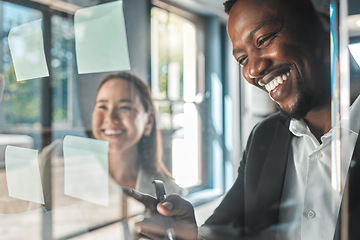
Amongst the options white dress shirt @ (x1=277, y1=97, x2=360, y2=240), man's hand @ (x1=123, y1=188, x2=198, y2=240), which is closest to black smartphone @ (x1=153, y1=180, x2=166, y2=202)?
man's hand @ (x1=123, y1=188, x2=198, y2=240)

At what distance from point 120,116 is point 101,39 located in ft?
0.66

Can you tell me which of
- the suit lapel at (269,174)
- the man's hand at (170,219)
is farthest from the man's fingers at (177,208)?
the suit lapel at (269,174)

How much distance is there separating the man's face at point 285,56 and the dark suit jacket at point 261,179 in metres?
0.05

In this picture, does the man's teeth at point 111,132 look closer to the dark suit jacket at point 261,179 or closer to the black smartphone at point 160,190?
the black smartphone at point 160,190

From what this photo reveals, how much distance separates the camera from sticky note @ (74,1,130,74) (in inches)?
30.5

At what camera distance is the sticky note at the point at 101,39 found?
775 millimetres

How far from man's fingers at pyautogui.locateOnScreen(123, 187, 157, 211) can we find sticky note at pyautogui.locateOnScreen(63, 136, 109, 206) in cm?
6

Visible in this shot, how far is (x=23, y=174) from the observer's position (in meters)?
0.95

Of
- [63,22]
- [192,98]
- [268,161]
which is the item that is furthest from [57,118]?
[268,161]

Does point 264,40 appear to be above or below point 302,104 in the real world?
above

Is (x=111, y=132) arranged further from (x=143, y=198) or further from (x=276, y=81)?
(x=276, y=81)

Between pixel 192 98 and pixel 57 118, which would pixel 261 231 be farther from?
pixel 57 118

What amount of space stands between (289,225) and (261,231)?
52 mm

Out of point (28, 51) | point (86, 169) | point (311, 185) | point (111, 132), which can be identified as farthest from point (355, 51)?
point (28, 51)
